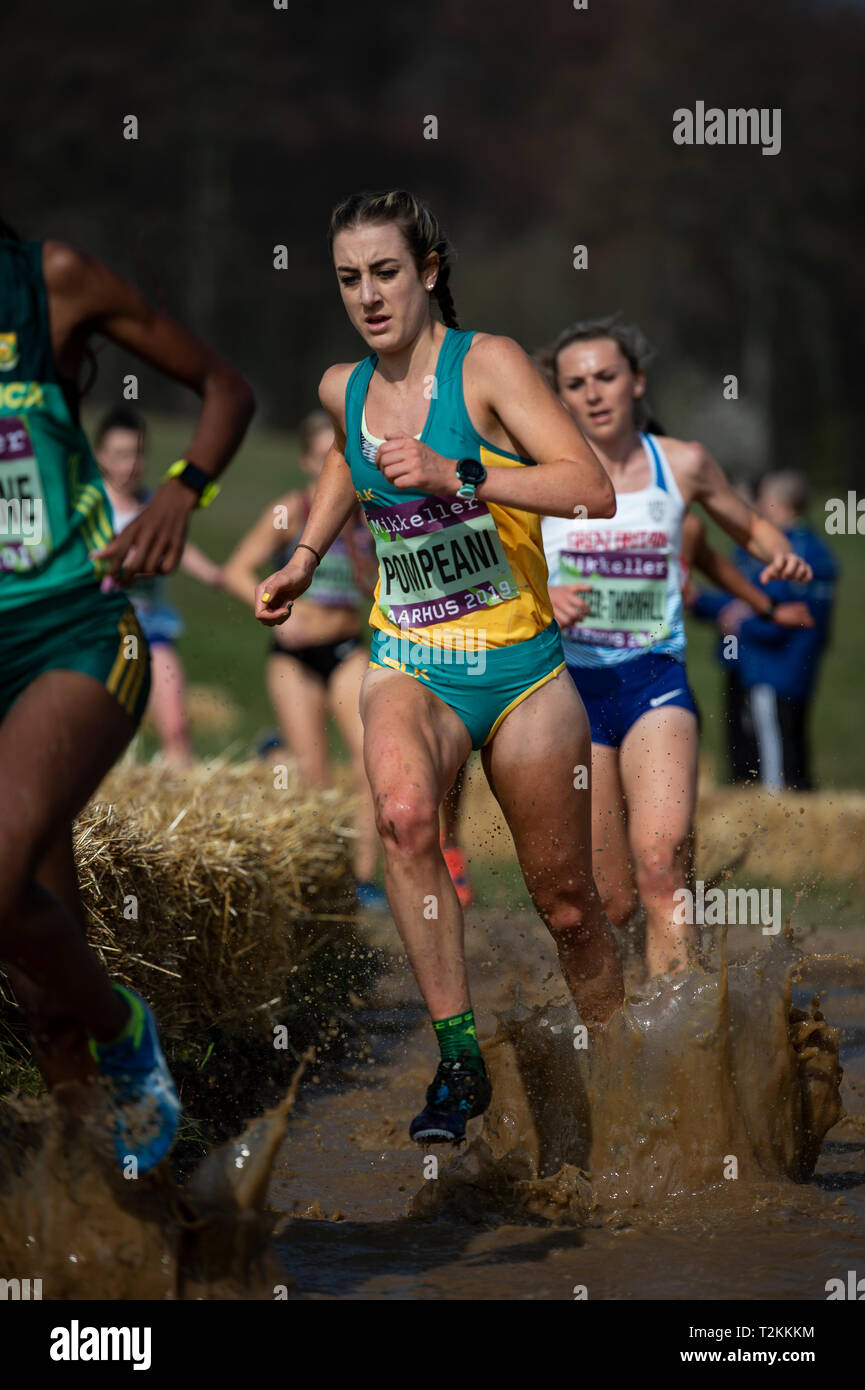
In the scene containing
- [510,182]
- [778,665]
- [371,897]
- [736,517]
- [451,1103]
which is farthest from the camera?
[510,182]

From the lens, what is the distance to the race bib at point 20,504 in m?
3.15

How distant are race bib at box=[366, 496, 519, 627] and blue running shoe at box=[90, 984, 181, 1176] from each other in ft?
4.53

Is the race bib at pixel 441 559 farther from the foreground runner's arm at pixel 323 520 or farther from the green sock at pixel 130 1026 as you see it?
the green sock at pixel 130 1026

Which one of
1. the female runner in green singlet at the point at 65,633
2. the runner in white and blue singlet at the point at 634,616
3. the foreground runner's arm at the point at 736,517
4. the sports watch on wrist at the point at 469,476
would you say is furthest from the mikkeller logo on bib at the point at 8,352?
the foreground runner's arm at the point at 736,517

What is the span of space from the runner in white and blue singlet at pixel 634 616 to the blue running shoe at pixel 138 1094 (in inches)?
86.9

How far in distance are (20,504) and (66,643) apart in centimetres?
27

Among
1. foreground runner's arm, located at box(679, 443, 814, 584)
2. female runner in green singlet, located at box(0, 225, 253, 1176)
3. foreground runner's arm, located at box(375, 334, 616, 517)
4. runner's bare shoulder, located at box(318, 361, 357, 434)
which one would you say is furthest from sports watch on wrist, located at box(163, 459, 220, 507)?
foreground runner's arm, located at box(679, 443, 814, 584)

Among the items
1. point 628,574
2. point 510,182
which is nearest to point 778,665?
point 628,574

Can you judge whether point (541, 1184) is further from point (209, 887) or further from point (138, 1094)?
point (209, 887)

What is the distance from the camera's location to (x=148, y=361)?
10.8 feet

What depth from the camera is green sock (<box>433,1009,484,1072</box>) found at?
397 cm

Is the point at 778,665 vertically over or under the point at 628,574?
over

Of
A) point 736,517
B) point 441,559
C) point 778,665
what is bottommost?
point 441,559
